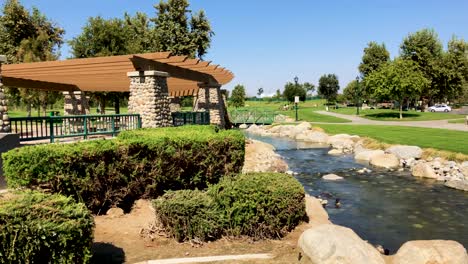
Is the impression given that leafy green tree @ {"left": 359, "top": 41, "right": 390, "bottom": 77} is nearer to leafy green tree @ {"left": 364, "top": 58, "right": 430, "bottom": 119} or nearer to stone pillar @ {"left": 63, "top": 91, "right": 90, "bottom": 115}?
leafy green tree @ {"left": 364, "top": 58, "right": 430, "bottom": 119}

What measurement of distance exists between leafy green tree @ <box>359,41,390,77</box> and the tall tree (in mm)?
6652

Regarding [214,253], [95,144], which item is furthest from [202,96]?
[214,253]

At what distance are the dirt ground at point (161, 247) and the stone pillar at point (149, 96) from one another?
28.8 ft

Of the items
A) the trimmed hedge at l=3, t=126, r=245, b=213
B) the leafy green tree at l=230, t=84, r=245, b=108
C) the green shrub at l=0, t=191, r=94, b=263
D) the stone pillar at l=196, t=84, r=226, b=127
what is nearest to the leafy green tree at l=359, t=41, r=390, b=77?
the leafy green tree at l=230, t=84, r=245, b=108

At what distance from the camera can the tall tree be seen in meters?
57.0

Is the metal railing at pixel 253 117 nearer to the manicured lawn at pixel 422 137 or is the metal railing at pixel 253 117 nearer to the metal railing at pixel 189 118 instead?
the manicured lawn at pixel 422 137

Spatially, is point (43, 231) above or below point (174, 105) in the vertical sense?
below

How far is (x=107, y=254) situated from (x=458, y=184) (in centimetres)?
1404

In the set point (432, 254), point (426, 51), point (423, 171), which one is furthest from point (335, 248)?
point (426, 51)

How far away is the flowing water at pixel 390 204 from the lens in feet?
34.8

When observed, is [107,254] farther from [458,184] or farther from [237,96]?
[237,96]

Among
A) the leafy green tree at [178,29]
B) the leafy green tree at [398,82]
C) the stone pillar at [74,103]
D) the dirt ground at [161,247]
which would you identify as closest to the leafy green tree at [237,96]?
the leafy green tree at [178,29]

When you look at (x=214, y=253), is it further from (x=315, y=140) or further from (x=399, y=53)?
(x=399, y=53)

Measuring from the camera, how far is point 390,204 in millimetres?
13531
